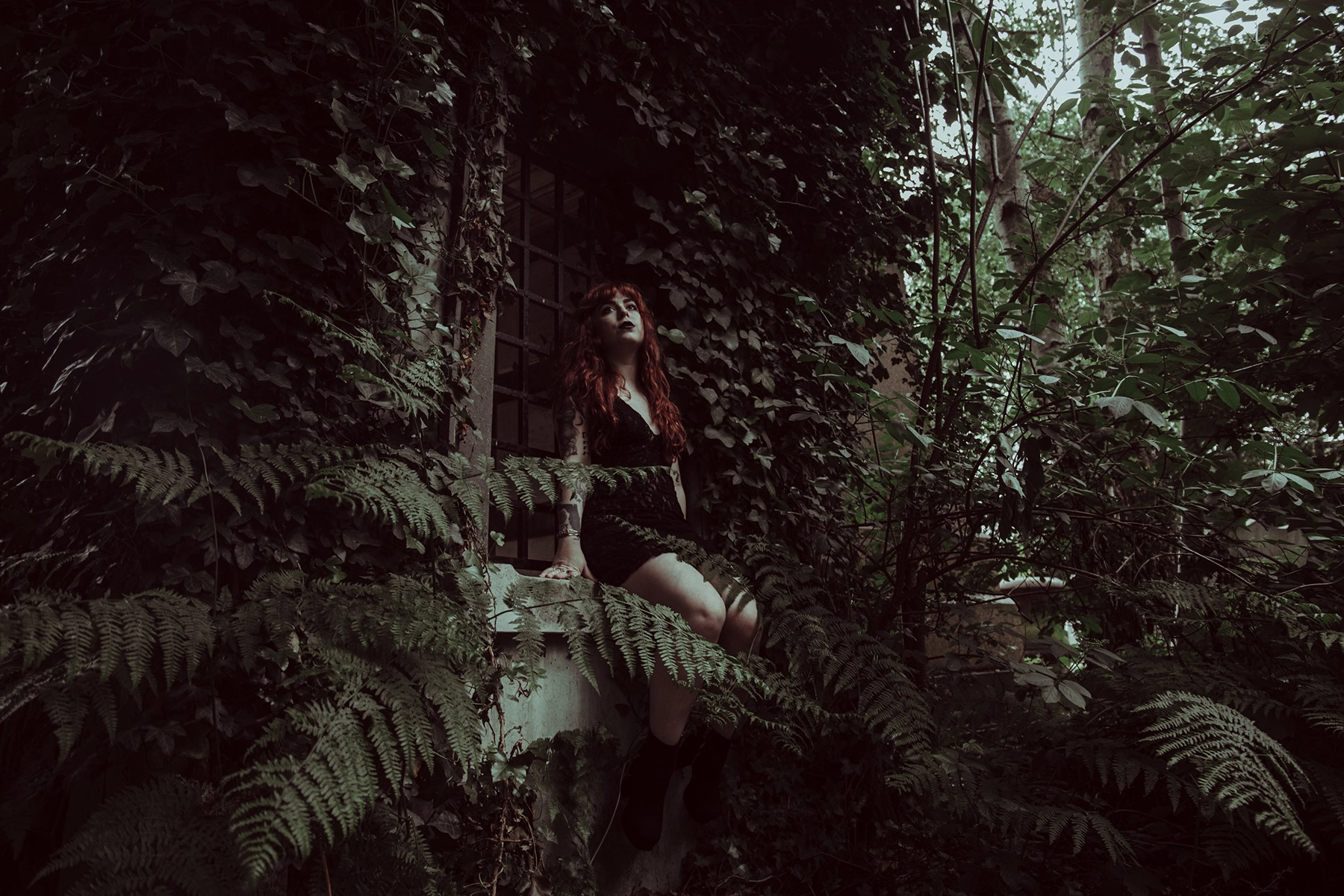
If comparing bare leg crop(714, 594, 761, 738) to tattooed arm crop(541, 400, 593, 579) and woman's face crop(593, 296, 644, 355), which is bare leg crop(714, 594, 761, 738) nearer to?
tattooed arm crop(541, 400, 593, 579)

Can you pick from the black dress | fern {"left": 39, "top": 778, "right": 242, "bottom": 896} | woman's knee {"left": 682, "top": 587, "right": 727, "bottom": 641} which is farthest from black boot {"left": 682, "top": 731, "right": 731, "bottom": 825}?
fern {"left": 39, "top": 778, "right": 242, "bottom": 896}

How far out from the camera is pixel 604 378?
2906 mm

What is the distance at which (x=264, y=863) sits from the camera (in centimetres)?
106

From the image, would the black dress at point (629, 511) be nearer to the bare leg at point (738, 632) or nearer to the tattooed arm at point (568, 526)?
the tattooed arm at point (568, 526)

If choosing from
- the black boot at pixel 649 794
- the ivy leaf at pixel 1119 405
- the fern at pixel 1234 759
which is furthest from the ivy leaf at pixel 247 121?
the fern at pixel 1234 759

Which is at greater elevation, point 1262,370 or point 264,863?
point 1262,370

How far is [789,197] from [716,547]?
185cm

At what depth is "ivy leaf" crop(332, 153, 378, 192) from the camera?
2051mm

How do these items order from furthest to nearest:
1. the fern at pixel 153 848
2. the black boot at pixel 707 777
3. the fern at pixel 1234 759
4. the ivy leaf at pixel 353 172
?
the black boot at pixel 707 777
the ivy leaf at pixel 353 172
the fern at pixel 1234 759
the fern at pixel 153 848

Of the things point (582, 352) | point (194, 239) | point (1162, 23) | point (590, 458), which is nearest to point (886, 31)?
point (1162, 23)

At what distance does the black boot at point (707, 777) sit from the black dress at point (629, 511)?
0.71 metres

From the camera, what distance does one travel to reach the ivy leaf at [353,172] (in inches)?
80.7

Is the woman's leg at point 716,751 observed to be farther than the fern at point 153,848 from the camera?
Yes

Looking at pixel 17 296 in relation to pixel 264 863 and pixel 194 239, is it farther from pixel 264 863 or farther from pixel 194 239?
pixel 264 863
